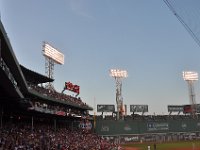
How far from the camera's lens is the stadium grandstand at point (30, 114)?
25891 mm

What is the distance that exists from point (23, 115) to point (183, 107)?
185ft

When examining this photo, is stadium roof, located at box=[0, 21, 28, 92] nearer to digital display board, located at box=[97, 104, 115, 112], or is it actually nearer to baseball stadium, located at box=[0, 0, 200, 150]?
baseball stadium, located at box=[0, 0, 200, 150]

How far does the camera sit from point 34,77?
2047 inches

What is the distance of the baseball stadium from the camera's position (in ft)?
101

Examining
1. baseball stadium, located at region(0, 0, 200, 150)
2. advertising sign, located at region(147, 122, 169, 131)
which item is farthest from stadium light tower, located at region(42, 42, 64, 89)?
advertising sign, located at region(147, 122, 169, 131)

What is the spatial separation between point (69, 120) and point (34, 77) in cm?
1159

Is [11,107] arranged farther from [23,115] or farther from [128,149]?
[128,149]

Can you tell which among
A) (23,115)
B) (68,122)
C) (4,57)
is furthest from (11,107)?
(68,122)

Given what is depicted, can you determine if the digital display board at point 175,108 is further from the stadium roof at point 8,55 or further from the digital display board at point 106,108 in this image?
the stadium roof at point 8,55

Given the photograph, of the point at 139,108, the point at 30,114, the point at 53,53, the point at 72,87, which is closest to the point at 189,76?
the point at 139,108

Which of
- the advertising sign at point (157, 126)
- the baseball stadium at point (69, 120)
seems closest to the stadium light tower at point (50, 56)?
the baseball stadium at point (69, 120)

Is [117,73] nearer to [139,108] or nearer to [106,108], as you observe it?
[106,108]

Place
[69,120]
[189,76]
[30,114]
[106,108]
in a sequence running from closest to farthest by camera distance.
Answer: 1. [30,114]
2. [69,120]
3. [106,108]
4. [189,76]

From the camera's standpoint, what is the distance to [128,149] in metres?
55.9
